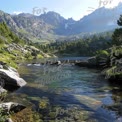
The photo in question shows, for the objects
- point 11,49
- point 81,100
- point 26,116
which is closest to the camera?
point 26,116

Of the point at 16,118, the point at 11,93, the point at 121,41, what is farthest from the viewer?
the point at 121,41

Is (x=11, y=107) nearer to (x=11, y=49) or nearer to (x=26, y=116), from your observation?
(x=26, y=116)

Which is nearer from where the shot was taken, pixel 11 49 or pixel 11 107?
pixel 11 107

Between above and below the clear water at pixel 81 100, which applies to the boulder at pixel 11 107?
above

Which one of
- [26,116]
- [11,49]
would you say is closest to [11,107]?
[26,116]

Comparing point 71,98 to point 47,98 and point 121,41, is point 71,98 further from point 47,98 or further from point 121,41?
point 121,41

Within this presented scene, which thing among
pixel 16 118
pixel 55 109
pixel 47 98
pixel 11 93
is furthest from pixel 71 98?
pixel 16 118

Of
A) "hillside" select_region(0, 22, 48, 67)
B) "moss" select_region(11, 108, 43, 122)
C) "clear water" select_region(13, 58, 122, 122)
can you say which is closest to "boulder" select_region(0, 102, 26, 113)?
"moss" select_region(11, 108, 43, 122)

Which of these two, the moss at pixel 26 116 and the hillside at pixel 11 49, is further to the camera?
the hillside at pixel 11 49

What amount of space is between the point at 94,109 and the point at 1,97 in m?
11.0

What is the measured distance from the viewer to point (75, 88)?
40.5m

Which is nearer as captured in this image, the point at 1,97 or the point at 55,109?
the point at 55,109

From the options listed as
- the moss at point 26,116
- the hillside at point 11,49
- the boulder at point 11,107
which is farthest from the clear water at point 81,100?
the hillside at point 11,49

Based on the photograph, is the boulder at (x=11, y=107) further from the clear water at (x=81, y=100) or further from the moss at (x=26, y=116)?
the clear water at (x=81, y=100)
